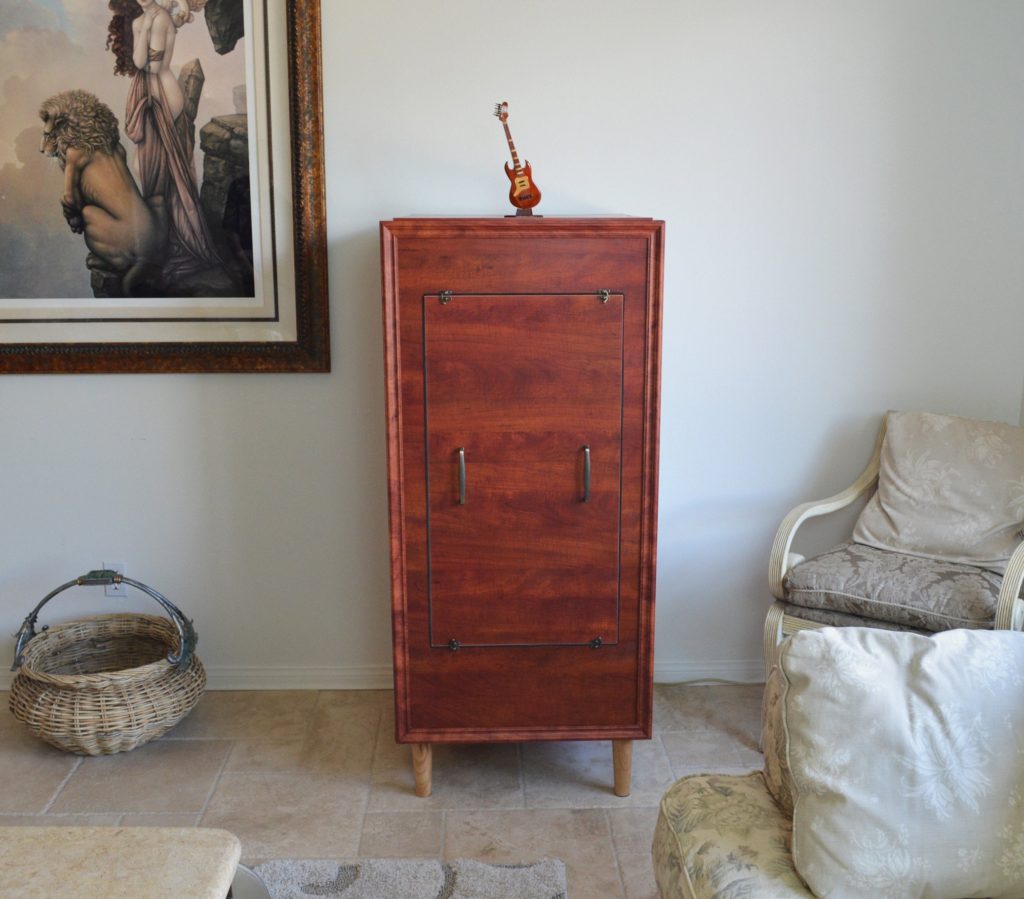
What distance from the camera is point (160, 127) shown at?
108 inches

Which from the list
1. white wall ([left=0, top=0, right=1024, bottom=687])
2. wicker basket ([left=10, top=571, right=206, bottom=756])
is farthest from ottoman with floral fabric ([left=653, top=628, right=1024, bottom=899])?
wicker basket ([left=10, top=571, right=206, bottom=756])

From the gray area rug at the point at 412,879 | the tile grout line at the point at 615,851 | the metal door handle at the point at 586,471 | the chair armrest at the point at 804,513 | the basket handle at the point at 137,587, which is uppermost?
the metal door handle at the point at 586,471

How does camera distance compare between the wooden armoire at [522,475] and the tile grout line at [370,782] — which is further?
the tile grout line at [370,782]

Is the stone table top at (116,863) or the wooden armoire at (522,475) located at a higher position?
the wooden armoire at (522,475)

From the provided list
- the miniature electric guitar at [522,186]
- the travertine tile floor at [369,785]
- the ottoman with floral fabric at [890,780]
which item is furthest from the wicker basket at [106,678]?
the ottoman with floral fabric at [890,780]

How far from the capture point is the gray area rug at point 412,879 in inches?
84.2

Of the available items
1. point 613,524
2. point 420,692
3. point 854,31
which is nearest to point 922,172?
point 854,31

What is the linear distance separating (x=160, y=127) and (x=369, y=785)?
1.87m

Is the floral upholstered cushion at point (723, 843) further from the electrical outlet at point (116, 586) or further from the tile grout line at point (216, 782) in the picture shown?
the electrical outlet at point (116, 586)

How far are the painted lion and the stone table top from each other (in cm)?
168

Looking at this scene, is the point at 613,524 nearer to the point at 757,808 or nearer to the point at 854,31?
the point at 757,808

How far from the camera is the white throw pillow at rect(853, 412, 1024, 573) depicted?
2646 millimetres

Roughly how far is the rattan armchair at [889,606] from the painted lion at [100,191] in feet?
6.38

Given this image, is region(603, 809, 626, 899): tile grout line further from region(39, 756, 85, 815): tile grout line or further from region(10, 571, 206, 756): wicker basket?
region(39, 756, 85, 815): tile grout line
